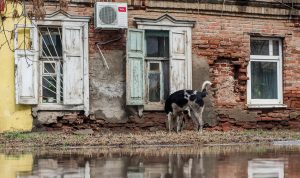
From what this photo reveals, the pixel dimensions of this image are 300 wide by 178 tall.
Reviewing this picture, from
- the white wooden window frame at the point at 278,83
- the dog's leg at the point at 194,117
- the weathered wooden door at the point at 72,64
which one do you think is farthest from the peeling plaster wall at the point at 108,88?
the white wooden window frame at the point at 278,83

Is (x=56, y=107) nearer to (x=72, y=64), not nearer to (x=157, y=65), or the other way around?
(x=72, y=64)

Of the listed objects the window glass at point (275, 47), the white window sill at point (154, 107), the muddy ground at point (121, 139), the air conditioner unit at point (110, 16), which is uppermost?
the air conditioner unit at point (110, 16)

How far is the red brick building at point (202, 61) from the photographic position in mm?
16953

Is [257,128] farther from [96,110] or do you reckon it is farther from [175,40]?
[96,110]

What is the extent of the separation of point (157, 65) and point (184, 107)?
1655 mm

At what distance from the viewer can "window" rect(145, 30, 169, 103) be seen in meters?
17.7

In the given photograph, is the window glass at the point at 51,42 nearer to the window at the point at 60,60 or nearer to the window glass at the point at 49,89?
the window at the point at 60,60

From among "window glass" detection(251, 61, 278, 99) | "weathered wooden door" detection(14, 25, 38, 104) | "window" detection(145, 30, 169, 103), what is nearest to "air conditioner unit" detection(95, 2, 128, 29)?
"window" detection(145, 30, 169, 103)

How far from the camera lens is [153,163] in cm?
943

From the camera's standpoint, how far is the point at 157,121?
57.2 feet

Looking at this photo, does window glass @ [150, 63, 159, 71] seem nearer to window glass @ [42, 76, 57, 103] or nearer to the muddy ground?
window glass @ [42, 76, 57, 103]

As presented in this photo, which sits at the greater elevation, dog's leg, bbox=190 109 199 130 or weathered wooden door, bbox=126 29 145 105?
weathered wooden door, bbox=126 29 145 105

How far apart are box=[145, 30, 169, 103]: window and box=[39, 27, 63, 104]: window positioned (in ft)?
7.74

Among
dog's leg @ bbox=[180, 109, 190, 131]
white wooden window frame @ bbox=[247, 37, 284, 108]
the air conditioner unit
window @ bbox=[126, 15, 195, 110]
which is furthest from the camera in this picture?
white wooden window frame @ bbox=[247, 37, 284, 108]
